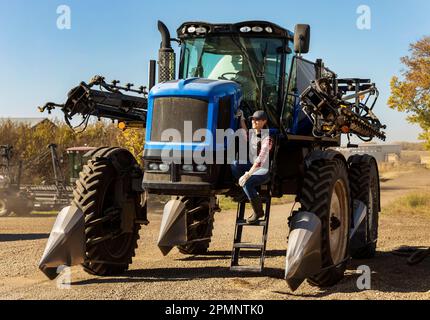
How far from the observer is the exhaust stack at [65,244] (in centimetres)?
835

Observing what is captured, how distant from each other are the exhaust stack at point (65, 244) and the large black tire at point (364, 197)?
4731mm

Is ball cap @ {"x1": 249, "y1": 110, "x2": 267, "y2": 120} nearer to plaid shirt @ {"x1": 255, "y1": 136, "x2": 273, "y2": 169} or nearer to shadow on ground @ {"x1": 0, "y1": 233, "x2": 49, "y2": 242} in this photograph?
plaid shirt @ {"x1": 255, "y1": 136, "x2": 273, "y2": 169}

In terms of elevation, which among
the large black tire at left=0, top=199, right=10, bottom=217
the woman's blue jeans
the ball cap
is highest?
the ball cap

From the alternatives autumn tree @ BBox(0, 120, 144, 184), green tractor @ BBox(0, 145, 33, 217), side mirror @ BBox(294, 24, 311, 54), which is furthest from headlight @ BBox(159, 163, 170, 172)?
autumn tree @ BBox(0, 120, 144, 184)

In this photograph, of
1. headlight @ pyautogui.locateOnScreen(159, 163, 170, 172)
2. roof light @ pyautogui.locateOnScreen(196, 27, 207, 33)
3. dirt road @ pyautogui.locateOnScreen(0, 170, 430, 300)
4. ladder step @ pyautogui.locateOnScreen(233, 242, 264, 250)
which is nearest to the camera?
dirt road @ pyautogui.locateOnScreen(0, 170, 430, 300)

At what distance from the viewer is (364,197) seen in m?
11.3

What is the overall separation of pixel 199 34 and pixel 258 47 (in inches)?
35.9

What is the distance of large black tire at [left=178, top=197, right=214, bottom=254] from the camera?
11.4 meters

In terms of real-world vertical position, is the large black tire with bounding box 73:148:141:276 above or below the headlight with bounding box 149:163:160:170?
below

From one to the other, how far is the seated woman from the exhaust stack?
2.15 meters

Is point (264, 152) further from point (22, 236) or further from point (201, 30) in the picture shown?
point (22, 236)

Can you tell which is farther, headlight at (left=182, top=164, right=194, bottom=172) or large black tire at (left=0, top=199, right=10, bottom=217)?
large black tire at (left=0, top=199, right=10, bottom=217)

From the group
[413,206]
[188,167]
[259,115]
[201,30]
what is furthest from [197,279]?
[413,206]

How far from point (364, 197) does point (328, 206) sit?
10.2ft
